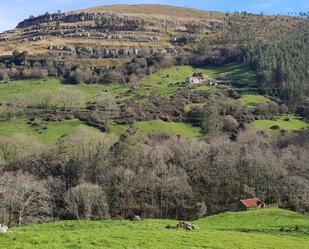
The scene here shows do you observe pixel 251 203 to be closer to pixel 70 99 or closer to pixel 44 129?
pixel 44 129

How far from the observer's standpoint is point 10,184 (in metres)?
67.9

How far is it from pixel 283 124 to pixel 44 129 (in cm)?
6726

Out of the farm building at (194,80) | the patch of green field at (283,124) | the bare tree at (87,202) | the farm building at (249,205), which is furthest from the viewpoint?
the farm building at (194,80)

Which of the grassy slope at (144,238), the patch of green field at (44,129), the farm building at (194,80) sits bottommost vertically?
the patch of green field at (44,129)

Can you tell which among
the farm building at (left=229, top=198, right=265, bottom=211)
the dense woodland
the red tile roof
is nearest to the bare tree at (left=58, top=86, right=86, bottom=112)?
the dense woodland

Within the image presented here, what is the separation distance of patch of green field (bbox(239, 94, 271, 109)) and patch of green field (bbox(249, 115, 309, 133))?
490 inches

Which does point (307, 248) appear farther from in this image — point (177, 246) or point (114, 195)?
point (114, 195)

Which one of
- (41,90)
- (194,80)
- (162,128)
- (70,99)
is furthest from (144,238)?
(194,80)

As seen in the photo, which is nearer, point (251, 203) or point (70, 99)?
point (251, 203)

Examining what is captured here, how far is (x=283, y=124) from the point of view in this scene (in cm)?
13625

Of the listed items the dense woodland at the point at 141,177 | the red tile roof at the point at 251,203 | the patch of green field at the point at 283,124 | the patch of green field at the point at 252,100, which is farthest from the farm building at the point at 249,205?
the patch of green field at the point at 252,100

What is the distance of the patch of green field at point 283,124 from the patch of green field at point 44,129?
48.8m

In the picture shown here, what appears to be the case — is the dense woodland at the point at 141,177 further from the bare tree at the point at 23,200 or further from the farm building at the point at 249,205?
the farm building at the point at 249,205

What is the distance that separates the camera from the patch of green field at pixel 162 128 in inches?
4938
